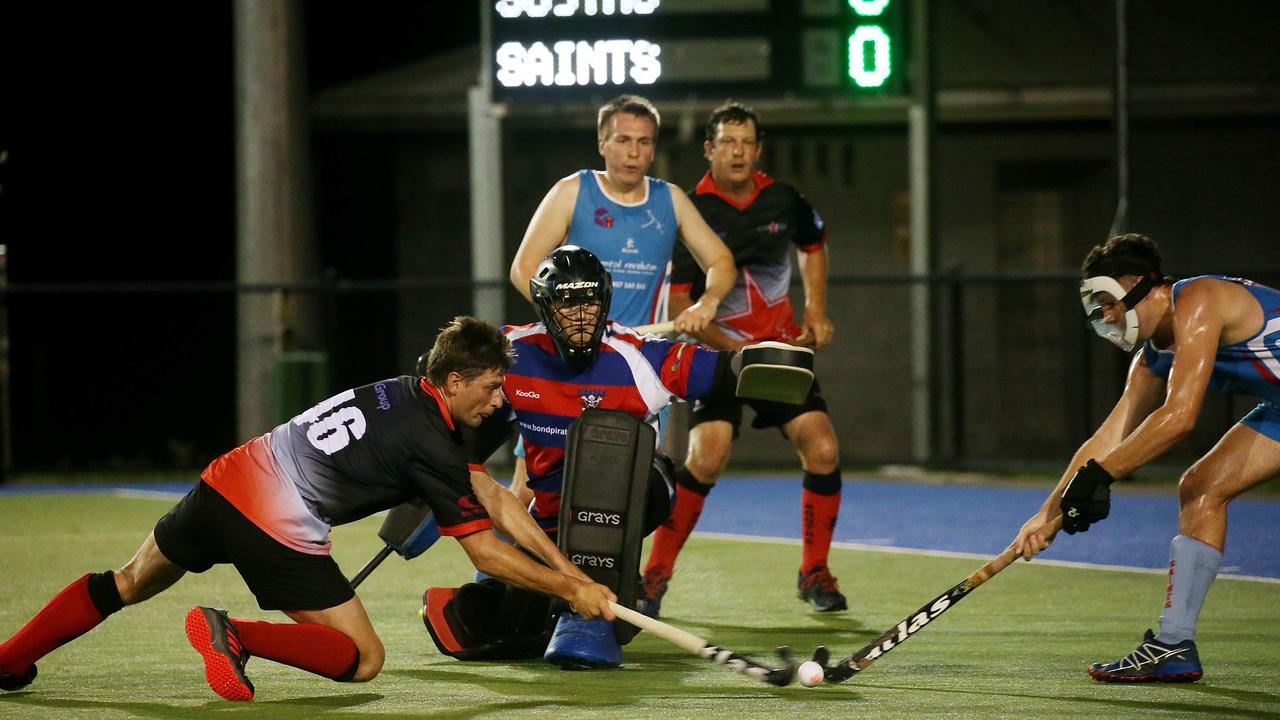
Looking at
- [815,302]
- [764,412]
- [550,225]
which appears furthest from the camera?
[815,302]

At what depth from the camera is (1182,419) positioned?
5266 millimetres

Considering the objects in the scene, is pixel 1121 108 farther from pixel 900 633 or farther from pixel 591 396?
pixel 900 633

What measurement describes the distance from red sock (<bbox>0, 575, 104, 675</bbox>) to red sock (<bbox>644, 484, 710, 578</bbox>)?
242 cm

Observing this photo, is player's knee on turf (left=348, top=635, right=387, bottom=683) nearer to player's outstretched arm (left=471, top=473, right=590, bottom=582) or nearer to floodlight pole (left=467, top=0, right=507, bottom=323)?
player's outstretched arm (left=471, top=473, right=590, bottom=582)

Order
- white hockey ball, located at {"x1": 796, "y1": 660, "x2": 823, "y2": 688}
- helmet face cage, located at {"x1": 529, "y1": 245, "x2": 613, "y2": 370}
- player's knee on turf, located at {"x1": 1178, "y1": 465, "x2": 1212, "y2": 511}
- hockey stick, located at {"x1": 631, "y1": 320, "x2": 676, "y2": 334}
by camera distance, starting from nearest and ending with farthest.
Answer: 1. white hockey ball, located at {"x1": 796, "y1": 660, "x2": 823, "y2": 688}
2. player's knee on turf, located at {"x1": 1178, "y1": 465, "x2": 1212, "y2": 511}
3. helmet face cage, located at {"x1": 529, "y1": 245, "x2": 613, "y2": 370}
4. hockey stick, located at {"x1": 631, "y1": 320, "x2": 676, "y2": 334}

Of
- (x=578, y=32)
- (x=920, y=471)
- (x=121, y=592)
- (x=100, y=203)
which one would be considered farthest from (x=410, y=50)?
(x=121, y=592)

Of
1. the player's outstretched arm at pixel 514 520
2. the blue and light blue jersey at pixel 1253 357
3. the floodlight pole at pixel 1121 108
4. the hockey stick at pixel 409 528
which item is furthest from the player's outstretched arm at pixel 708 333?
the floodlight pole at pixel 1121 108

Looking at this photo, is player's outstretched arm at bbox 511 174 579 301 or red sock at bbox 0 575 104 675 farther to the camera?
player's outstretched arm at bbox 511 174 579 301

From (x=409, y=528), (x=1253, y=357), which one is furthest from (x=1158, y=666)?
(x=409, y=528)

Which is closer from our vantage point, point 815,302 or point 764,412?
point 764,412

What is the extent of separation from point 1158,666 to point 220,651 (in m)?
2.82

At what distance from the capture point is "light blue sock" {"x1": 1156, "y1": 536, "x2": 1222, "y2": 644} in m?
5.43

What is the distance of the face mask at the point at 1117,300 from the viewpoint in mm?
5434

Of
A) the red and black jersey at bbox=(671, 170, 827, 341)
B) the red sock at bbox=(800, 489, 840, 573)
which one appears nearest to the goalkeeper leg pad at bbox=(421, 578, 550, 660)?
the red sock at bbox=(800, 489, 840, 573)
